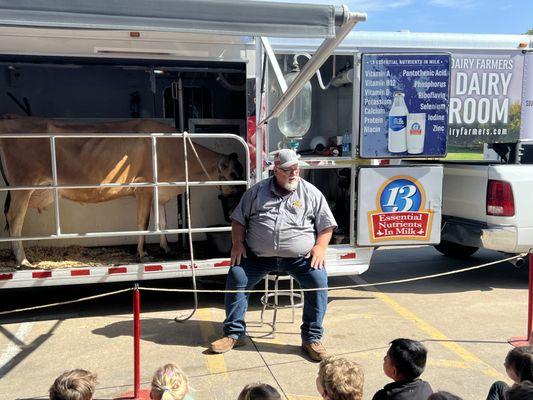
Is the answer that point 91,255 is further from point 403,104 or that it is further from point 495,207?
point 495,207

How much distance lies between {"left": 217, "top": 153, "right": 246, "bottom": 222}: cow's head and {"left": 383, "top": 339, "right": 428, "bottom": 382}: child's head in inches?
154

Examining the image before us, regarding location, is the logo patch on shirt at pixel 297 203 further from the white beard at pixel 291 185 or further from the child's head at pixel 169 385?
the child's head at pixel 169 385

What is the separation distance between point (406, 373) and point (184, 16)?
248cm

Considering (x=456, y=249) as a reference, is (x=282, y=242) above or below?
above

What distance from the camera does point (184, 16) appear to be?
3270 millimetres

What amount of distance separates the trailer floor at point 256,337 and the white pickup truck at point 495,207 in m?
0.65

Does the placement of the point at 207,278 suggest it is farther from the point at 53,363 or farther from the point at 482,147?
the point at 482,147

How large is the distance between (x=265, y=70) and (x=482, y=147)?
2923 mm

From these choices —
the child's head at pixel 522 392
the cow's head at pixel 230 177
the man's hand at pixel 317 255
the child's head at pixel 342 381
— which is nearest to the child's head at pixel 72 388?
the child's head at pixel 342 381

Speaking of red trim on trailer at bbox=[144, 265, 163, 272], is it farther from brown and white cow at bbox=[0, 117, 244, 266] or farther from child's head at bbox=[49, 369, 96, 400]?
child's head at bbox=[49, 369, 96, 400]

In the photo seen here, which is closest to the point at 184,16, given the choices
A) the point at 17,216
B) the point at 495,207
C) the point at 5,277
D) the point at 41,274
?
the point at 41,274

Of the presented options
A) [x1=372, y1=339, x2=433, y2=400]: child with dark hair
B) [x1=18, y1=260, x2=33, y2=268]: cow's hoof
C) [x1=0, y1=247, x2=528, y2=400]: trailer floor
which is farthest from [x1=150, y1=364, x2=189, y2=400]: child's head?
[x1=18, y1=260, x2=33, y2=268]: cow's hoof

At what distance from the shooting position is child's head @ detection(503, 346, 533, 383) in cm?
252

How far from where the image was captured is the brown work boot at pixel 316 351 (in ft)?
13.7
